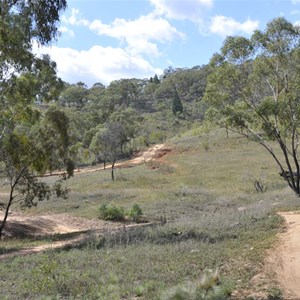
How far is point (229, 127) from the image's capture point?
24.5 metres

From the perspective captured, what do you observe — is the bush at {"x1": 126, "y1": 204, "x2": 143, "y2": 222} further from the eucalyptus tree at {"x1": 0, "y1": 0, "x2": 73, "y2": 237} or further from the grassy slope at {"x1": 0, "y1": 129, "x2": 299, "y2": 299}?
the grassy slope at {"x1": 0, "y1": 129, "x2": 299, "y2": 299}

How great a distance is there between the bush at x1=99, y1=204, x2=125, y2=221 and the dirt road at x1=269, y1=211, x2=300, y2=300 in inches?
534

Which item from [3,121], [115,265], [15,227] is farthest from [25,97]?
[115,265]

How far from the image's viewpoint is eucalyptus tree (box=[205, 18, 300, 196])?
69.3 ft

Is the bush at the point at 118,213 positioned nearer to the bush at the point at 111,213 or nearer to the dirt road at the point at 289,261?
the bush at the point at 111,213

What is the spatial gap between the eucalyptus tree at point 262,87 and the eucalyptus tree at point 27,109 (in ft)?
28.1

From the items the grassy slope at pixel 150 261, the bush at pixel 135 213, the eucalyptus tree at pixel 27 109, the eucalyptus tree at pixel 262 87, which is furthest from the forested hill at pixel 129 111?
the grassy slope at pixel 150 261

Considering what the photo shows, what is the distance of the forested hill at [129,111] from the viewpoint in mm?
58175

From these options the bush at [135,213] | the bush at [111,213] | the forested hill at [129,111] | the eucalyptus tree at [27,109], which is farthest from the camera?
the forested hill at [129,111]

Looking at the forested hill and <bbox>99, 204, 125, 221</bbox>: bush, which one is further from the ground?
the forested hill

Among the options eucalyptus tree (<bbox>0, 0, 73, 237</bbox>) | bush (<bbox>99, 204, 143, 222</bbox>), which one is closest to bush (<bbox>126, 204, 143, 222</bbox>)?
bush (<bbox>99, 204, 143, 222</bbox>)

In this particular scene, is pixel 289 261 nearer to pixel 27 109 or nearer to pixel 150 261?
pixel 150 261

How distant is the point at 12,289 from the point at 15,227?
14124 mm

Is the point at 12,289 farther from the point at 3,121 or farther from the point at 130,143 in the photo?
the point at 130,143
